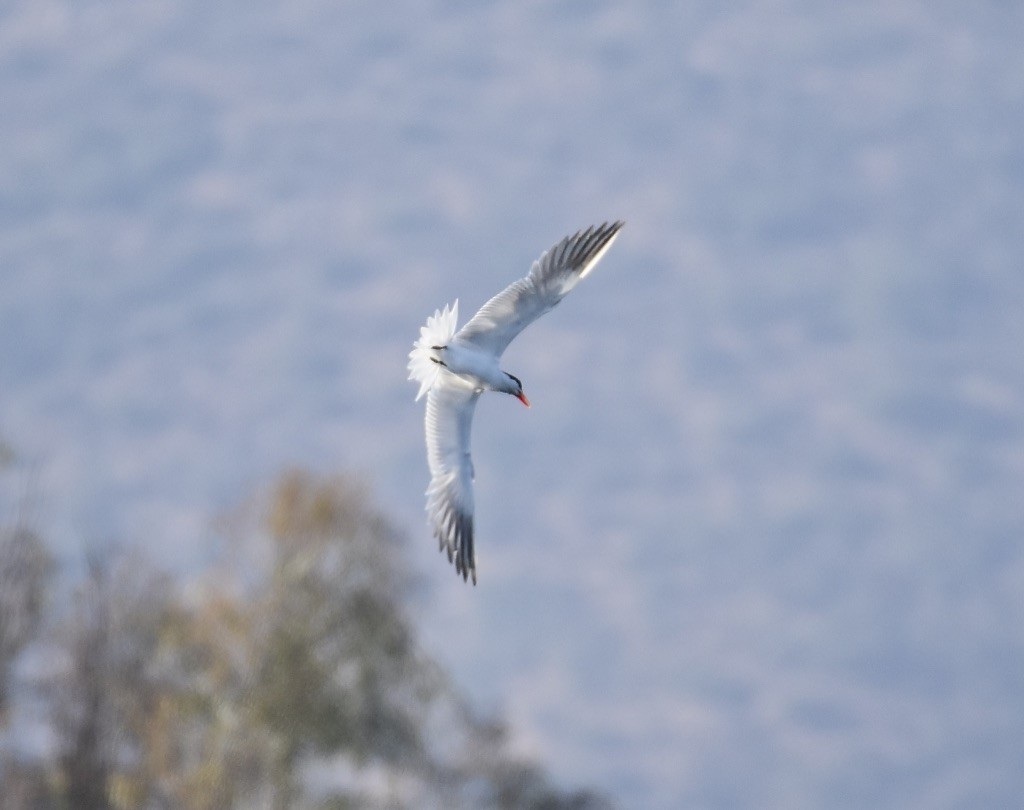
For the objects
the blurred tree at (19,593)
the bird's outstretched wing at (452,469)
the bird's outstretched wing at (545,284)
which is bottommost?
the bird's outstretched wing at (452,469)

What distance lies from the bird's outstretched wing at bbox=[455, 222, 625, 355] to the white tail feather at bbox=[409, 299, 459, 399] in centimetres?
21

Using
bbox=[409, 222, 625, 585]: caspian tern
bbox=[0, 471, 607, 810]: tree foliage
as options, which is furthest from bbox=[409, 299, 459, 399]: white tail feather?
bbox=[0, 471, 607, 810]: tree foliage

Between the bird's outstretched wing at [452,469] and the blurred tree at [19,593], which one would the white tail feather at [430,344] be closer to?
the bird's outstretched wing at [452,469]

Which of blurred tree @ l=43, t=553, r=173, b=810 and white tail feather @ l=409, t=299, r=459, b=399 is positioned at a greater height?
blurred tree @ l=43, t=553, r=173, b=810

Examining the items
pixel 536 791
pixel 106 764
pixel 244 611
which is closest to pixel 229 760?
pixel 244 611

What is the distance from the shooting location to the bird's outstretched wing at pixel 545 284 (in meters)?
24.5

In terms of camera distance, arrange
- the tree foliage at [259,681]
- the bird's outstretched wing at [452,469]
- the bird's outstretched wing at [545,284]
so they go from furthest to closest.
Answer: the tree foliage at [259,681], the bird's outstretched wing at [452,469], the bird's outstretched wing at [545,284]

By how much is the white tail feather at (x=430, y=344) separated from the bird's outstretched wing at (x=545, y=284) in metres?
0.21

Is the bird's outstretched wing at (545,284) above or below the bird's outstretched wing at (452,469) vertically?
above

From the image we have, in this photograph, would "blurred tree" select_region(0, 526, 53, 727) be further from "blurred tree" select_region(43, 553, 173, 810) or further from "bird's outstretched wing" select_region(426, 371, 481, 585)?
"bird's outstretched wing" select_region(426, 371, 481, 585)

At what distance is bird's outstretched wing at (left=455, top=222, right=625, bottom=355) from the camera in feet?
80.4

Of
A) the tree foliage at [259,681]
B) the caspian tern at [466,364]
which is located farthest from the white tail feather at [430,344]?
the tree foliage at [259,681]

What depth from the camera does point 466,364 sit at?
81.8 feet

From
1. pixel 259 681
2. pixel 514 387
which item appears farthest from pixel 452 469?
pixel 259 681
